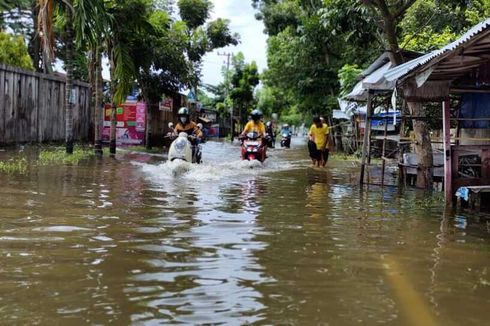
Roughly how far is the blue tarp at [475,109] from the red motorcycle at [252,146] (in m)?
5.77

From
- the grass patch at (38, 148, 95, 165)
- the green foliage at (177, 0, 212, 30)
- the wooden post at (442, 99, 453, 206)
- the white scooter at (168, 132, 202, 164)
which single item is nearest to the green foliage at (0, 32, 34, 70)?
the green foliage at (177, 0, 212, 30)

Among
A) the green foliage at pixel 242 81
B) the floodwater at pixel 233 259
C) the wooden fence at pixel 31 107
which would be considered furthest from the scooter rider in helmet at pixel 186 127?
the green foliage at pixel 242 81

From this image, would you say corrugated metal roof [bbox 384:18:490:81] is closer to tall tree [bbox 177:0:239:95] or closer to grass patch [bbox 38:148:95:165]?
grass patch [bbox 38:148:95:165]

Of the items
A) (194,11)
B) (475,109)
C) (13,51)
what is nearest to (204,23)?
(194,11)

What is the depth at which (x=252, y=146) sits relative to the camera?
47.4 feet

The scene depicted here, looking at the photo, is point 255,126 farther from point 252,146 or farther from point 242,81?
point 242,81

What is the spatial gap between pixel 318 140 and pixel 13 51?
1631 centimetres

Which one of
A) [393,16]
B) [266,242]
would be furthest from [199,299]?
[393,16]

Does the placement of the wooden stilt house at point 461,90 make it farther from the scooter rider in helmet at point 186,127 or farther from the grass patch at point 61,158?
the grass patch at point 61,158

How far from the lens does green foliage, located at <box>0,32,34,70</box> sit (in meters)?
24.4

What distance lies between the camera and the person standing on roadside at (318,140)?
1538cm

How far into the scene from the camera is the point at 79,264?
4.19 meters

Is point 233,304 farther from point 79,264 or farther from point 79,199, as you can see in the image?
point 79,199

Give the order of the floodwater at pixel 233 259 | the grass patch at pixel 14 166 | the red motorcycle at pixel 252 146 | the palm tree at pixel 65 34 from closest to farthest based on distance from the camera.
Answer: the floodwater at pixel 233 259
the grass patch at pixel 14 166
the palm tree at pixel 65 34
the red motorcycle at pixel 252 146
